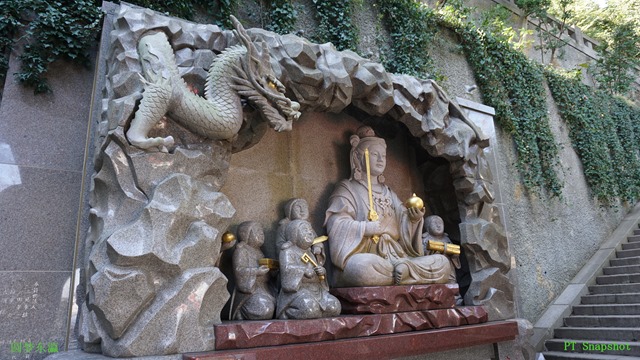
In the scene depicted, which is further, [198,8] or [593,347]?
[593,347]

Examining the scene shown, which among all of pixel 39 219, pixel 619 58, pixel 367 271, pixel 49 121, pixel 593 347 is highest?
pixel 619 58

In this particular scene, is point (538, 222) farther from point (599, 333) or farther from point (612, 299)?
point (599, 333)

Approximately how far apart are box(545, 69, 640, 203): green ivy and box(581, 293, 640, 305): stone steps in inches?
107

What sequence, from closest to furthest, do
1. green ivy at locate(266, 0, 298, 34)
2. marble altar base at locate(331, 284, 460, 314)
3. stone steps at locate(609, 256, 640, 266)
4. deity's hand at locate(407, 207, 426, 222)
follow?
1. marble altar base at locate(331, 284, 460, 314)
2. deity's hand at locate(407, 207, 426, 222)
3. green ivy at locate(266, 0, 298, 34)
4. stone steps at locate(609, 256, 640, 266)

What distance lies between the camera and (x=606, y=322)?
7430 millimetres

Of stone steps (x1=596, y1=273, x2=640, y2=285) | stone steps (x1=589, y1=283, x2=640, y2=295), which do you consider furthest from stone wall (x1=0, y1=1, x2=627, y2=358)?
stone steps (x1=596, y1=273, x2=640, y2=285)

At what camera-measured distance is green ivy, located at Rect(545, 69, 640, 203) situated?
9977mm

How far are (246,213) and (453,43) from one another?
18.0 ft

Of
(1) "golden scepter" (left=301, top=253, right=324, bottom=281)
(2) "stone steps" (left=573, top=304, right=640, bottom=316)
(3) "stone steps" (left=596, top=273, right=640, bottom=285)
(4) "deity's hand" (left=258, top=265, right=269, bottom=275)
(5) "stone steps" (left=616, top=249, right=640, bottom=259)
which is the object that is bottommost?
(2) "stone steps" (left=573, top=304, right=640, bottom=316)

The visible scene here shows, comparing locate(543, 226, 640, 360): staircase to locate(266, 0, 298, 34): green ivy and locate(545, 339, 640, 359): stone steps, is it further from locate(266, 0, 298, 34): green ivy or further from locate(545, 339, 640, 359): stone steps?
locate(266, 0, 298, 34): green ivy

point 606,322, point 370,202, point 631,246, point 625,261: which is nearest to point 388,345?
point 370,202

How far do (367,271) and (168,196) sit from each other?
6.75 ft

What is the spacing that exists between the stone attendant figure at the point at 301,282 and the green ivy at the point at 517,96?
17.6ft

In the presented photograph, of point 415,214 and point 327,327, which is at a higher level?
point 415,214
